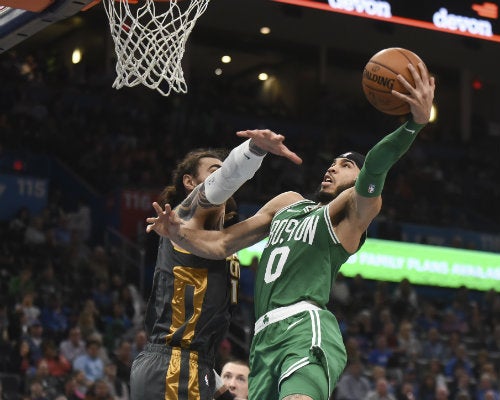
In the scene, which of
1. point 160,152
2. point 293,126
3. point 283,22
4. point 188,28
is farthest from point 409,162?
point 188,28

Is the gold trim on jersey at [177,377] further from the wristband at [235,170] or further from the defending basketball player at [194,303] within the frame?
the wristband at [235,170]

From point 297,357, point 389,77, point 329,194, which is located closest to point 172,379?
point 297,357

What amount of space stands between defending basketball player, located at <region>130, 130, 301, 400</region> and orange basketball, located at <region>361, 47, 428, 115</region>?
53cm

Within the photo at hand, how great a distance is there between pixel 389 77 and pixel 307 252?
101cm

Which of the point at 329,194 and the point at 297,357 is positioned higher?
the point at 329,194

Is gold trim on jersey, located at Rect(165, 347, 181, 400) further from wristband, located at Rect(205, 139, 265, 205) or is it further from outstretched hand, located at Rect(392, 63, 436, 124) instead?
outstretched hand, located at Rect(392, 63, 436, 124)

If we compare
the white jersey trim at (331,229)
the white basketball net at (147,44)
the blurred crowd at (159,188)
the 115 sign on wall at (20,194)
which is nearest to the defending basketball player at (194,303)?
the white jersey trim at (331,229)

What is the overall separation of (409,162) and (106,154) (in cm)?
752

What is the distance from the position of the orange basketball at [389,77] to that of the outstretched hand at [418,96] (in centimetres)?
4

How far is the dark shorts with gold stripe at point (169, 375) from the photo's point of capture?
555cm

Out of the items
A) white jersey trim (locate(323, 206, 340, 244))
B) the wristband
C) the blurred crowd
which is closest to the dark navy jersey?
the wristband

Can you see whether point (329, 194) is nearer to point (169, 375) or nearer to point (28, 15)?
point (169, 375)

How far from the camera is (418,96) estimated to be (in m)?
5.07

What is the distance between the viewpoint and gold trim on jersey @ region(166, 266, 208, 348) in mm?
5602
